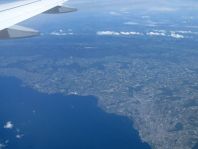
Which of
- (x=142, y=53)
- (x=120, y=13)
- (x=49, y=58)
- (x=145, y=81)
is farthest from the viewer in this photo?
(x=120, y=13)

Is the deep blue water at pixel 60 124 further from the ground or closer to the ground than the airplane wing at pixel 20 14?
closer to the ground

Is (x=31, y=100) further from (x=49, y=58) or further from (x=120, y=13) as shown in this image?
(x=120, y=13)

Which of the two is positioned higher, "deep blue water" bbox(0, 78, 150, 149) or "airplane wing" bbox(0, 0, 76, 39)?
"airplane wing" bbox(0, 0, 76, 39)

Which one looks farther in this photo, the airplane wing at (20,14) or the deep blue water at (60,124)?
the deep blue water at (60,124)

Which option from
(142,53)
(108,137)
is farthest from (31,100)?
(142,53)
